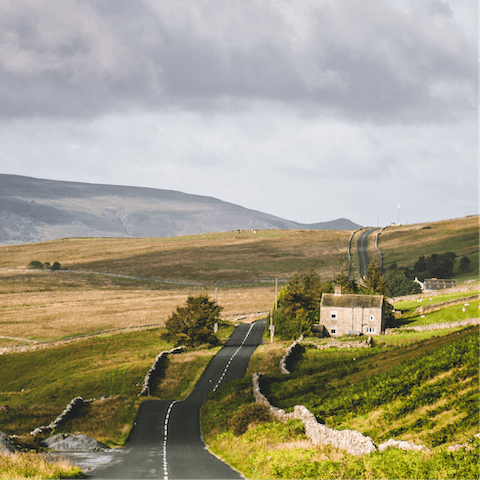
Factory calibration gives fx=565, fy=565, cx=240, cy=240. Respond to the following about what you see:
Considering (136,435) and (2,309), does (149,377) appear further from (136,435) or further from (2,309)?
(2,309)

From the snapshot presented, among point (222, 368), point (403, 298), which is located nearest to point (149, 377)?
point (222, 368)

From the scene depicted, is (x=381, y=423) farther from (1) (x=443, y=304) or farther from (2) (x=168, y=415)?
(1) (x=443, y=304)

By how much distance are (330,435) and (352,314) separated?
5770cm

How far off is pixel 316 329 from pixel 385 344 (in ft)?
66.8

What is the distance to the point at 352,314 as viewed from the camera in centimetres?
8262

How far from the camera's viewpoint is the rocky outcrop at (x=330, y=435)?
23.6 meters

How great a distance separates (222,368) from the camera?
6316cm

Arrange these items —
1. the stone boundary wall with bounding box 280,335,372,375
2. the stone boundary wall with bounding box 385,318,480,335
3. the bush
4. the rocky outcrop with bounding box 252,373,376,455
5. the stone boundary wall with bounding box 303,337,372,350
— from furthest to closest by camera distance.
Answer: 1. the stone boundary wall with bounding box 303,337,372,350
2. the stone boundary wall with bounding box 385,318,480,335
3. the stone boundary wall with bounding box 280,335,372,375
4. the bush
5. the rocky outcrop with bounding box 252,373,376,455

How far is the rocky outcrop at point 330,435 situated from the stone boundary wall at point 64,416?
15.8 metres

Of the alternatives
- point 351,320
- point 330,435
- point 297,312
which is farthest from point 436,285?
point 330,435

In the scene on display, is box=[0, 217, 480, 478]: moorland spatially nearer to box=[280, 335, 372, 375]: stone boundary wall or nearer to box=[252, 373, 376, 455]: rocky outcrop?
box=[252, 373, 376, 455]: rocky outcrop

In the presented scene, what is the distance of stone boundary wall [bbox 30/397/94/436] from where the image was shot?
125 ft

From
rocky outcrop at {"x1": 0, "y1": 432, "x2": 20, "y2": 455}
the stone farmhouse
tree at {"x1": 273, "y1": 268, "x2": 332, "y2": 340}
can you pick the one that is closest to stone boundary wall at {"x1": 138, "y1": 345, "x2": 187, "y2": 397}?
tree at {"x1": 273, "y1": 268, "x2": 332, "y2": 340}

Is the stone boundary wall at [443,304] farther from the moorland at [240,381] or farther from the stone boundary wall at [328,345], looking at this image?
the stone boundary wall at [328,345]
